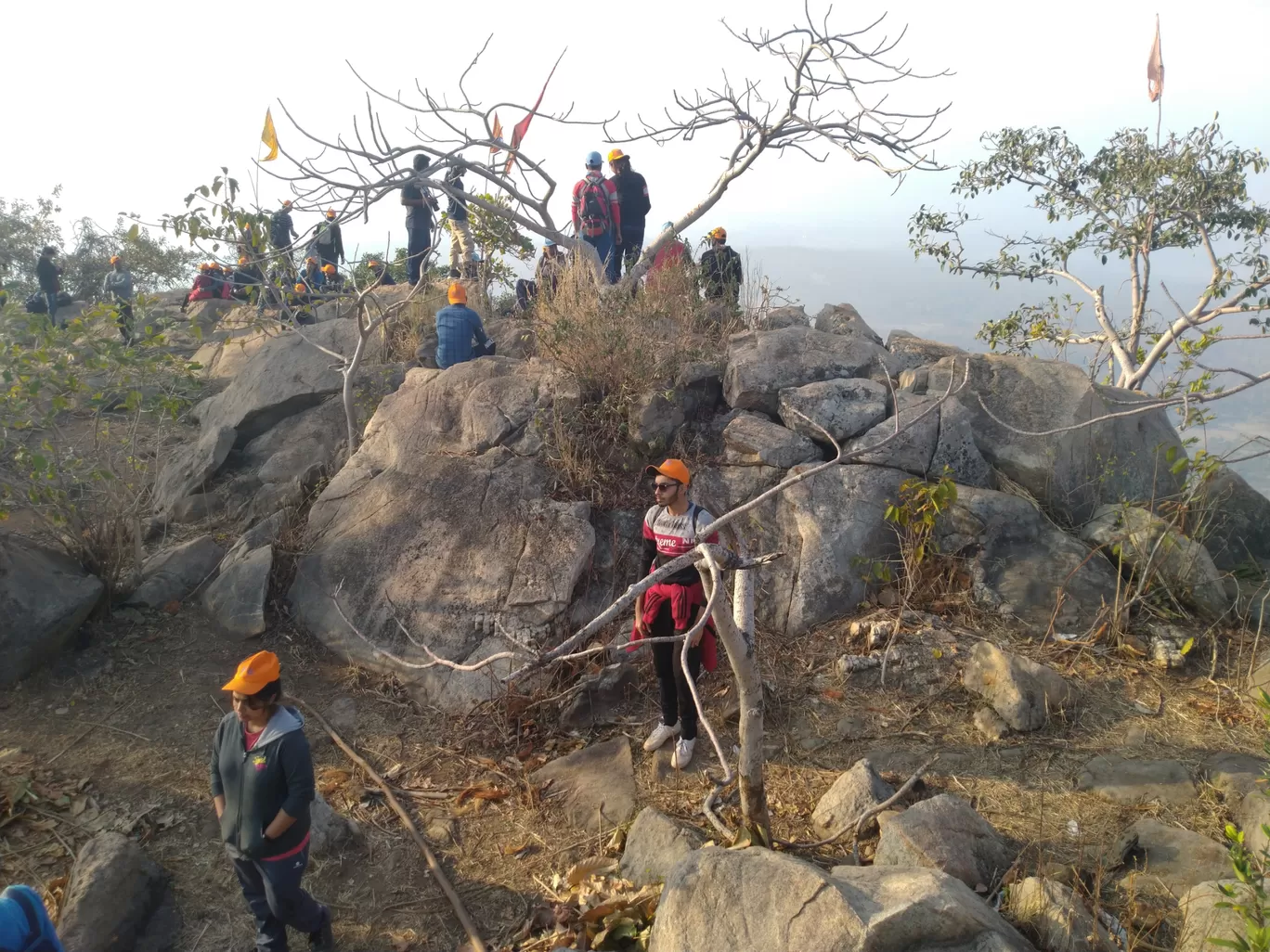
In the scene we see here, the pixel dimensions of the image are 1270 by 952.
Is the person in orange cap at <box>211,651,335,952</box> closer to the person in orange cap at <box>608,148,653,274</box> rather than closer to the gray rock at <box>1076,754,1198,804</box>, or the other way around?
the gray rock at <box>1076,754,1198,804</box>

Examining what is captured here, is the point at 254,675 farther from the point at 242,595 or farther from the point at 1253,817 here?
the point at 1253,817

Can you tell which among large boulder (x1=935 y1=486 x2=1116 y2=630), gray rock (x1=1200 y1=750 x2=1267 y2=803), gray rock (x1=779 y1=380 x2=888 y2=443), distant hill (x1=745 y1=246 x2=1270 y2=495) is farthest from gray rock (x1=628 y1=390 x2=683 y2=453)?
distant hill (x1=745 y1=246 x2=1270 y2=495)

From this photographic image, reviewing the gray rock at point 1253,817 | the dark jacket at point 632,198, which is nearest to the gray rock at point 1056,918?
the gray rock at point 1253,817

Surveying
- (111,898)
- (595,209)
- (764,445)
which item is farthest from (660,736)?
(595,209)

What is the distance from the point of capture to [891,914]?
8.74ft

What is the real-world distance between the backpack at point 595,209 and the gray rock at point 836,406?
361 cm

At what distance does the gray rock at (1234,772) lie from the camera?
393 cm

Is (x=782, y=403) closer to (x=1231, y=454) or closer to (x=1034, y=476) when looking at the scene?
(x=1034, y=476)

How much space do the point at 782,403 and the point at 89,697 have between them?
5.24m

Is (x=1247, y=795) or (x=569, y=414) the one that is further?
(x=569, y=414)

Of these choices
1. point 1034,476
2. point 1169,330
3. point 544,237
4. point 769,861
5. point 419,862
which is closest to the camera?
point 769,861

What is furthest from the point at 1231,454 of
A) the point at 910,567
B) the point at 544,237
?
the point at 544,237

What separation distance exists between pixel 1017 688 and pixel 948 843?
1518 millimetres

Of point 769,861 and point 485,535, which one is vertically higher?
point 485,535
